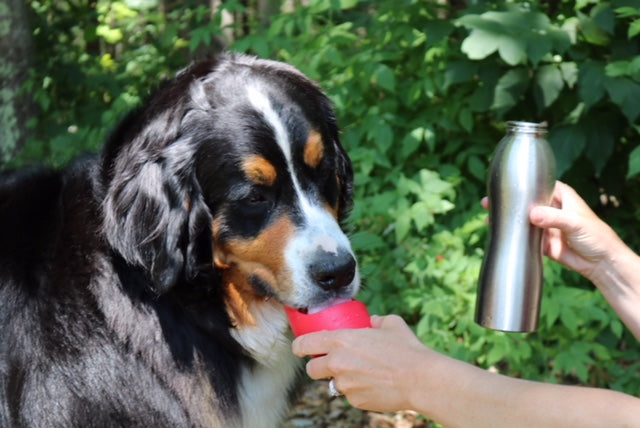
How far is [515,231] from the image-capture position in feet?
7.52

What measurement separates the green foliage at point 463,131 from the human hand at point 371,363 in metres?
1.43

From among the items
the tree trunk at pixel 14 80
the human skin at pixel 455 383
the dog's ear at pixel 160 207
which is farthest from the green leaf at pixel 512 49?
the tree trunk at pixel 14 80

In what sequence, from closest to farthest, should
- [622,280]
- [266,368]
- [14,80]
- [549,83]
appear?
[622,280] → [266,368] → [549,83] → [14,80]

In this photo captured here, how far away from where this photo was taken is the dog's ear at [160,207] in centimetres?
233

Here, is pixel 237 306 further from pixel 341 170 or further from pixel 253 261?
pixel 341 170

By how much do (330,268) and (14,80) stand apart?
375cm

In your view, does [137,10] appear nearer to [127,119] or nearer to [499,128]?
[499,128]

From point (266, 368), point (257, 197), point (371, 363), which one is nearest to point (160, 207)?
point (257, 197)

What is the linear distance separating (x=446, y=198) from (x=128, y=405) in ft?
7.18

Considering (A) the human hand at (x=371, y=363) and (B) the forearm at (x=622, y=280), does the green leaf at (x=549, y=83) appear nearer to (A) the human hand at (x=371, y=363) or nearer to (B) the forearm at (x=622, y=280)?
(B) the forearm at (x=622, y=280)

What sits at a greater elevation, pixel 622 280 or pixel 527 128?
pixel 527 128

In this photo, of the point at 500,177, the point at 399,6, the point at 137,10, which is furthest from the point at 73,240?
the point at 137,10

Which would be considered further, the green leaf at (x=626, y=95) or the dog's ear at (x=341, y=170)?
the green leaf at (x=626, y=95)

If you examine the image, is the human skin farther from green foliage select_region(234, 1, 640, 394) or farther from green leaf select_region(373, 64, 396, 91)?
green leaf select_region(373, 64, 396, 91)
